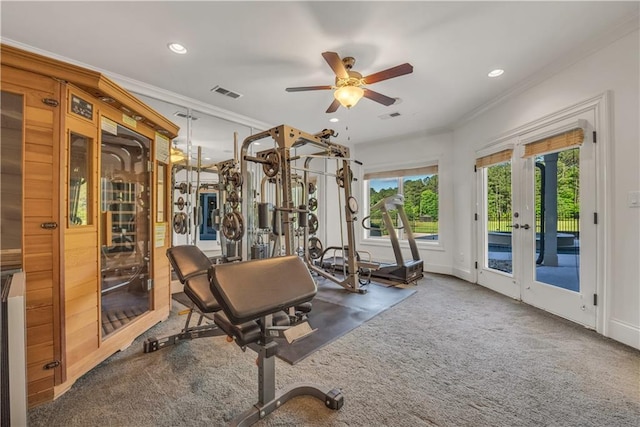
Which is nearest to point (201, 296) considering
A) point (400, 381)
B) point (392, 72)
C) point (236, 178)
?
point (400, 381)

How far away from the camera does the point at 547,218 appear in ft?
11.0

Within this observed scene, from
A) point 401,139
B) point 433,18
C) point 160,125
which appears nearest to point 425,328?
point 433,18

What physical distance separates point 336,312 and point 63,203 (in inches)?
108

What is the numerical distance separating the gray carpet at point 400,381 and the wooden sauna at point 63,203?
246 mm

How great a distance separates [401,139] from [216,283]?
5640mm

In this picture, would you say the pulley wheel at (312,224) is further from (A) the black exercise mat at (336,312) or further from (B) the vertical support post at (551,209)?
(B) the vertical support post at (551,209)

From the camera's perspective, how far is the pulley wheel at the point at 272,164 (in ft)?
10.5

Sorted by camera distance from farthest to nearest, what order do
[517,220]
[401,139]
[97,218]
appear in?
[401,139]
[517,220]
[97,218]

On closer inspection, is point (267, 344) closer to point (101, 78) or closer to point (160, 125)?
point (101, 78)

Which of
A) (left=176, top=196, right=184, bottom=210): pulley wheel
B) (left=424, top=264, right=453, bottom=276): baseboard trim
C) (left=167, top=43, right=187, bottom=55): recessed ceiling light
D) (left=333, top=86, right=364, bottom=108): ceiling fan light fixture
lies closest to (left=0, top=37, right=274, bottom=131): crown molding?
(left=167, top=43, right=187, bottom=55): recessed ceiling light

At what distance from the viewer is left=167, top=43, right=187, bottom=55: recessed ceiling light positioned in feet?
8.71

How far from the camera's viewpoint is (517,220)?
12.1 feet

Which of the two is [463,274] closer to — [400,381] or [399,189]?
[399,189]

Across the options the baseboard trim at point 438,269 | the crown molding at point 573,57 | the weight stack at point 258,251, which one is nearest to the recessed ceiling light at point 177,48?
the weight stack at point 258,251
